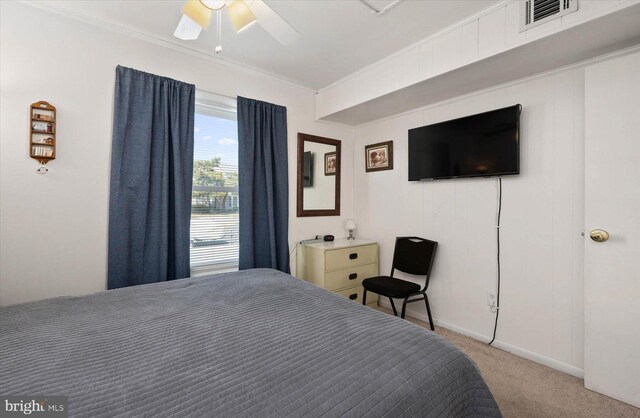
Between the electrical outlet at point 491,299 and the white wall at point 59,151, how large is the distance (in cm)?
326

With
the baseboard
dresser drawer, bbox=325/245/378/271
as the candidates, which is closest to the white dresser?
dresser drawer, bbox=325/245/378/271

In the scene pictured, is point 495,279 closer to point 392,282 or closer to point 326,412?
point 392,282

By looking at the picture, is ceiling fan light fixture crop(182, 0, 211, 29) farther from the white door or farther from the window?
the white door

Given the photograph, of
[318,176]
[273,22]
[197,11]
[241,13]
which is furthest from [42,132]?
[318,176]

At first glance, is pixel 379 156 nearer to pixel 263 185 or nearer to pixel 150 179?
pixel 263 185

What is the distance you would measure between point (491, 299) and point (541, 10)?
2.21 m

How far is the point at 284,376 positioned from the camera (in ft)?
3.00

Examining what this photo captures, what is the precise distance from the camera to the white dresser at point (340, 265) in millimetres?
3115

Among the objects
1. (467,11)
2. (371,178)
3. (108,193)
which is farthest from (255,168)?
(467,11)

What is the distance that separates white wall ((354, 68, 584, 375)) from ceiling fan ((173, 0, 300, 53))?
197 centimetres

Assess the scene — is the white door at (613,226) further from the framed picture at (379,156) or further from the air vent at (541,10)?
the framed picture at (379,156)

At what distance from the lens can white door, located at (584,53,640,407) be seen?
5.95 ft

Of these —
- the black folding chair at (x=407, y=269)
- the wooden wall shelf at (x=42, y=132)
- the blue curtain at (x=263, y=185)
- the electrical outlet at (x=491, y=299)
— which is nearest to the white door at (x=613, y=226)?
the electrical outlet at (x=491, y=299)

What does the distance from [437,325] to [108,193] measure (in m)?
3.27
